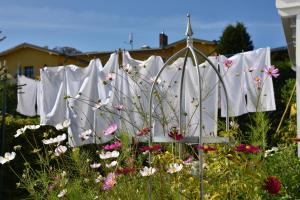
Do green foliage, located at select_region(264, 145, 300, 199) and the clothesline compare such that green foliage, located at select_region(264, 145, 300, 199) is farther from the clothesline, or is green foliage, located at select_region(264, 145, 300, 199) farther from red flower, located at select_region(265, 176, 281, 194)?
the clothesline

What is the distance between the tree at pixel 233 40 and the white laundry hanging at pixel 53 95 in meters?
7.58

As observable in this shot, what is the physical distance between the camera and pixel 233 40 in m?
13.6

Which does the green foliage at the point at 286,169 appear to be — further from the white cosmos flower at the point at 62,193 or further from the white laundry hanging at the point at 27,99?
the white laundry hanging at the point at 27,99

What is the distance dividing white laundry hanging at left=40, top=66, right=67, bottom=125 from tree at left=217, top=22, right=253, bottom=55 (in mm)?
7582

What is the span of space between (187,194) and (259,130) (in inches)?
24.9

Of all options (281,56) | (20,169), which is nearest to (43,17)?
(20,169)

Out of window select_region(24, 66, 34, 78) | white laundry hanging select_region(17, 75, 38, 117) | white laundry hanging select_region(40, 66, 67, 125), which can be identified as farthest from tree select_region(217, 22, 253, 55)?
window select_region(24, 66, 34, 78)

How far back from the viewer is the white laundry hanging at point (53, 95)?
6.43 m

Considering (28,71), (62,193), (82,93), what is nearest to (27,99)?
(82,93)

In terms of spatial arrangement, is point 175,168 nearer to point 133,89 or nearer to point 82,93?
point 133,89

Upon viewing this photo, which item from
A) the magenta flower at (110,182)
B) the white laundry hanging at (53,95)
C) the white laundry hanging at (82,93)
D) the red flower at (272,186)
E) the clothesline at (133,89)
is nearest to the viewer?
the red flower at (272,186)

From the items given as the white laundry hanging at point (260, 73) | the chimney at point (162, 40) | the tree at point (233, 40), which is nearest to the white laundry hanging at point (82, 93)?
the white laundry hanging at point (260, 73)

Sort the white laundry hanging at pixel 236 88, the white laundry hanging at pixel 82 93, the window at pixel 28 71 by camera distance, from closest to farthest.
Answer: the white laundry hanging at pixel 236 88
the white laundry hanging at pixel 82 93
the window at pixel 28 71

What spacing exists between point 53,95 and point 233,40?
26.2ft
